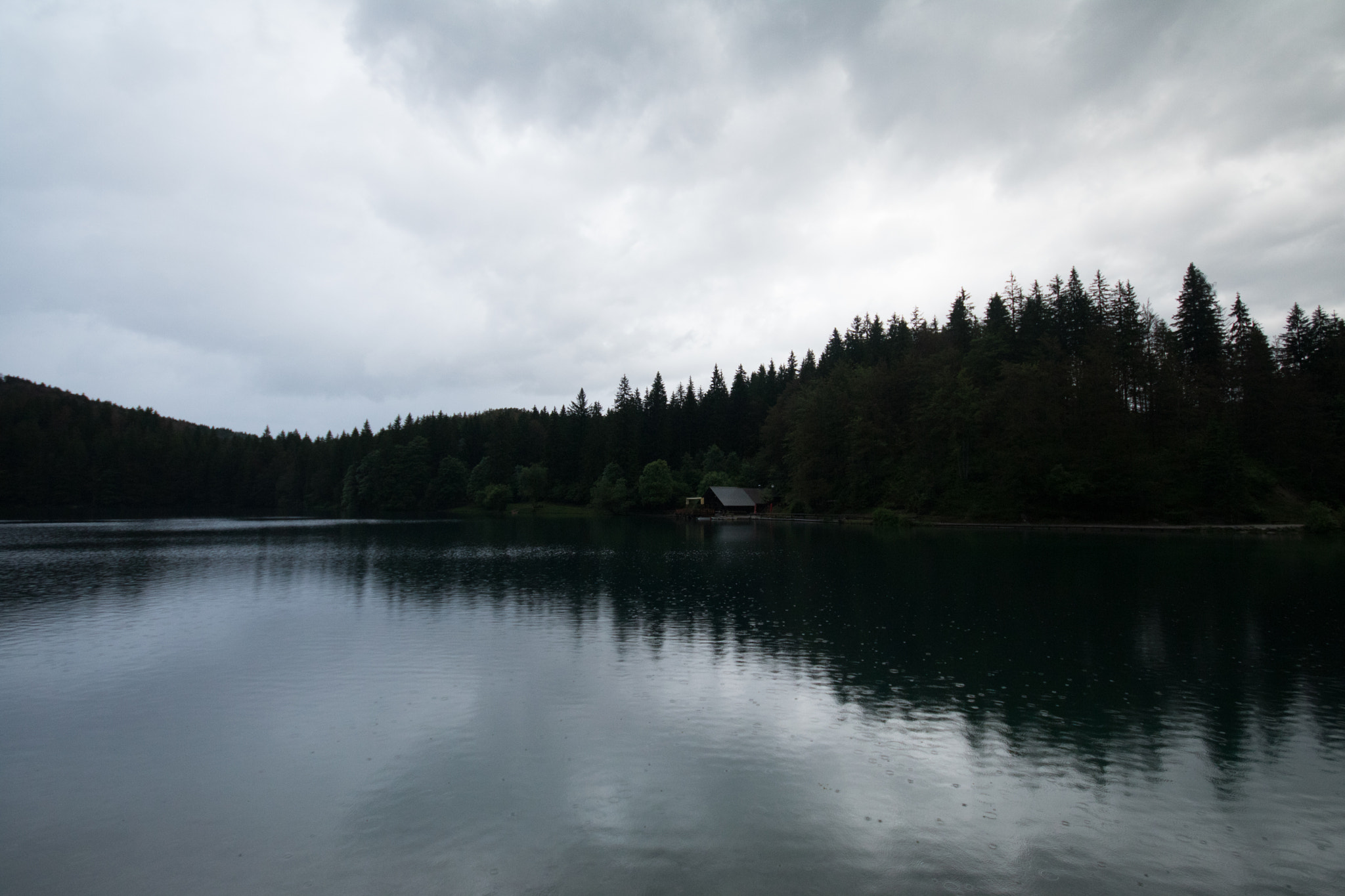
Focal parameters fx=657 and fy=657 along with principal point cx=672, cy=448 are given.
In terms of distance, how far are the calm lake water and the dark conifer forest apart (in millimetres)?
39495

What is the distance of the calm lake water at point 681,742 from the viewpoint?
25.0 ft

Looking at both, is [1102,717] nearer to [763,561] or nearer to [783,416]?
[763,561]

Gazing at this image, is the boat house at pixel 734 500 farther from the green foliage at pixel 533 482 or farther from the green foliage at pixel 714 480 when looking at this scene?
the green foliage at pixel 533 482

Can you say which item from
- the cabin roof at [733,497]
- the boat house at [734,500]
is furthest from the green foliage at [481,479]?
the cabin roof at [733,497]

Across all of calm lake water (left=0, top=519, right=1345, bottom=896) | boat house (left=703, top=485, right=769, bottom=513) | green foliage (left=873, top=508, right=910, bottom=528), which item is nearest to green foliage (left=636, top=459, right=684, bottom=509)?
boat house (left=703, top=485, right=769, bottom=513)

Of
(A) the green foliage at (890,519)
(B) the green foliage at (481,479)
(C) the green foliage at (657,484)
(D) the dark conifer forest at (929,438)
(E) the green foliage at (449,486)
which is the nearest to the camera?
(D) the dark conifer forest at (929,438)

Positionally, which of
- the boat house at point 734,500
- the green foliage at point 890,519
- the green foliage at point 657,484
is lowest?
the green foliage at point 890,519

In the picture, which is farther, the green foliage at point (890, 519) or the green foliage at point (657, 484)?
the green foliage at point (657, 484)

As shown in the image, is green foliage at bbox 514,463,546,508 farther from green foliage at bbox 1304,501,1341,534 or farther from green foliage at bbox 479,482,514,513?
green foliage at bbox 1304,501,1341,534

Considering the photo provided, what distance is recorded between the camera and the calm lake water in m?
7.61

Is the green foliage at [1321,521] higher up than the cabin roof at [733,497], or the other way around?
the cabin roof at [733,497]

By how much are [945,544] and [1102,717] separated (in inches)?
1407

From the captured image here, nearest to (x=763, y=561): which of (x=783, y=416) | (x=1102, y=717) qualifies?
(x=1102, y=717)

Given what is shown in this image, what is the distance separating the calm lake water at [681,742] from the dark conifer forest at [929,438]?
130 feet
